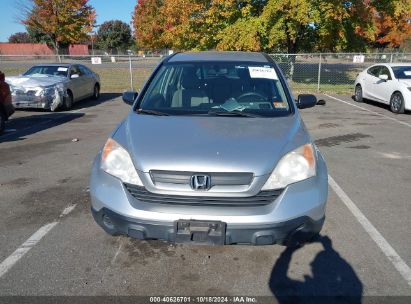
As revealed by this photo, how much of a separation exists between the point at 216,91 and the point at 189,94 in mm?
293

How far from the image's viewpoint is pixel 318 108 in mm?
12984

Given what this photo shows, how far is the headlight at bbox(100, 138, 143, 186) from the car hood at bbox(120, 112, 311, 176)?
7cm

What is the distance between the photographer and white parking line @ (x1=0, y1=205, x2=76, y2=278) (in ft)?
10.7

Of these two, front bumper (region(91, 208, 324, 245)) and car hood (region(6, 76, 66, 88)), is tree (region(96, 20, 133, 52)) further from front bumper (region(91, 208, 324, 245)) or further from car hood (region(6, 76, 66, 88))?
front bumper (region(91, 208, 324, 245))

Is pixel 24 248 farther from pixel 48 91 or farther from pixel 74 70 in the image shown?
pixel 74 70

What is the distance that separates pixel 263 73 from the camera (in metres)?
4.27

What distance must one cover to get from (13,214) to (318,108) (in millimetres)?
10753

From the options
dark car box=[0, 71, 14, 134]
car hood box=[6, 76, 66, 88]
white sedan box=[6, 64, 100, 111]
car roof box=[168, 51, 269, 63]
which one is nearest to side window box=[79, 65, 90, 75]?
white sedan box=[6, 64, 100, 111]

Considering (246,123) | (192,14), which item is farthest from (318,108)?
(246,123)

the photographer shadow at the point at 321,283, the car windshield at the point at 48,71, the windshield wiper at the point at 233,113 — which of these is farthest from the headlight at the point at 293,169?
the car windshield at the point at 48,71

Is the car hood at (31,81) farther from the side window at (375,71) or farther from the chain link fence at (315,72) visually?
the side window at (375,71)

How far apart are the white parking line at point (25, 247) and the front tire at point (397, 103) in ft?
34.5

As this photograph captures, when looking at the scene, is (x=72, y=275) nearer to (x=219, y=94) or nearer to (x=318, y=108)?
(x=219, y=94)

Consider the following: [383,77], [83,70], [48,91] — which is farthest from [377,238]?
[83,70]
